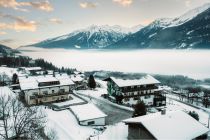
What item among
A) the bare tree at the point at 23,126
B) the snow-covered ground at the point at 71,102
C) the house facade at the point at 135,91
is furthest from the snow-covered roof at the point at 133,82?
the bare tree at the point at 23,126

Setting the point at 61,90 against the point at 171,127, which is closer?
the point at 171,127

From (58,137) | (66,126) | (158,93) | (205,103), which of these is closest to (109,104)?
(158,93)

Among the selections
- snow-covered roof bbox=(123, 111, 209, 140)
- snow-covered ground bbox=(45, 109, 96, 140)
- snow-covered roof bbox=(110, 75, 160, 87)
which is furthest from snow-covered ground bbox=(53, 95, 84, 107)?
snow-covered roof bbox=(123, 111, 209, 140)

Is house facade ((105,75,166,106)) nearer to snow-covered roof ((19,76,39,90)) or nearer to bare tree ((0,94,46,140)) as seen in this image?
snow-covered roof ((19,76,39,90))

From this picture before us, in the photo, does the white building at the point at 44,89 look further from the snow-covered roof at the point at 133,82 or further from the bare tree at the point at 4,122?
the bare tree at the point at 4,122

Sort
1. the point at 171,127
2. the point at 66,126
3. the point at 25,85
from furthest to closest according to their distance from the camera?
the point at 25,85, the point at 66,126, the point at 171,127

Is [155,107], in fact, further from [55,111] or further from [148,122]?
[148,122]
